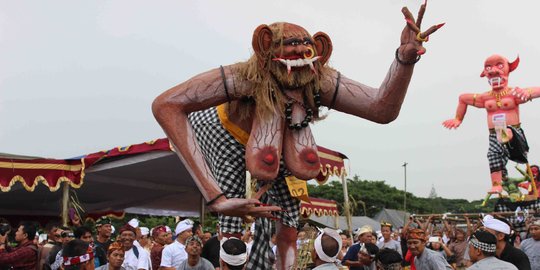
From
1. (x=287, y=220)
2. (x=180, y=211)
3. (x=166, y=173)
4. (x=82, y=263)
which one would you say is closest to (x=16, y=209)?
(x=180, y=211)

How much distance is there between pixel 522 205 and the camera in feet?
28.9

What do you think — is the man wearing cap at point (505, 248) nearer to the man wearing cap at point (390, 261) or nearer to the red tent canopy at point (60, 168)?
the man wearing cap at point (390, 261)

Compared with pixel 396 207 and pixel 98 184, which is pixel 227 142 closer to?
pixel 98 184

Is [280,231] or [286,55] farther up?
[286,55]

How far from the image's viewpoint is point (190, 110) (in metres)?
2.63

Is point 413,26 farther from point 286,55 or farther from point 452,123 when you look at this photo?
point 452,123

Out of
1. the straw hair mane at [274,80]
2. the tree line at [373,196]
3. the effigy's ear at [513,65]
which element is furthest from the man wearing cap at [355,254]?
the tree line at [373,196]

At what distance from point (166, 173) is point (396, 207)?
31.5 metres

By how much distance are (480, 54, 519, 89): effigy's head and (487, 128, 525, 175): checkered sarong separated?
2.54ft

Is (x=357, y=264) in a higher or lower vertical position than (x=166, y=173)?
lower

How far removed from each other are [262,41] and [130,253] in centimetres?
394

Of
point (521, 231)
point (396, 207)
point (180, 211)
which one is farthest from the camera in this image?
point (396, 207)

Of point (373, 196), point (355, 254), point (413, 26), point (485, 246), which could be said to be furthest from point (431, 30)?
point (373, 196)

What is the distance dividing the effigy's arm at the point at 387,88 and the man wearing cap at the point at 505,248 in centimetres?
242
